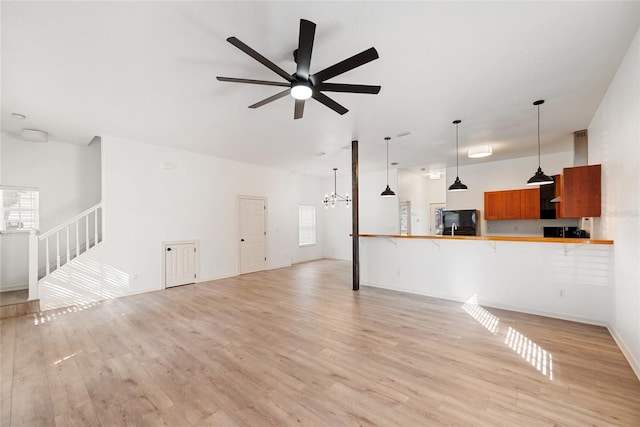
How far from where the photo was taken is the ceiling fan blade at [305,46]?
188 cm

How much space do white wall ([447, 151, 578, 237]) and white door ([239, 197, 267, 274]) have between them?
5867 millimetres

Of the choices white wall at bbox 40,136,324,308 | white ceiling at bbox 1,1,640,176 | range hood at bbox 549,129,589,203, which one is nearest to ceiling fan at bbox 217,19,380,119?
white ceiling at bbox 1,1,640,176

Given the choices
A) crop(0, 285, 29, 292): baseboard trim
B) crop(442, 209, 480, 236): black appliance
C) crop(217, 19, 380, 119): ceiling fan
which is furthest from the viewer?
crop(442, 209, 480, 236): black appliance

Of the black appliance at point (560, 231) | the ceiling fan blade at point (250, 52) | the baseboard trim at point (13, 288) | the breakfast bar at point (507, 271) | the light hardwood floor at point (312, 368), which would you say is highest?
the ceiling fan blade at point (250, 52)

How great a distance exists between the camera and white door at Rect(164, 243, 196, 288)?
5.95 m

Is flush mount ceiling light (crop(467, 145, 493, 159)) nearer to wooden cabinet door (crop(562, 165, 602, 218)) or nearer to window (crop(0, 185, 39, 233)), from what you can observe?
wooden cabinet door (crop(562, 165, 602, 218))

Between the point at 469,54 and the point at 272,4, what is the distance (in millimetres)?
2028

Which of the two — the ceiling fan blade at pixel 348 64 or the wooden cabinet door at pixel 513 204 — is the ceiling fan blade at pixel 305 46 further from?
the wooden cabinet door at pixel 513 204

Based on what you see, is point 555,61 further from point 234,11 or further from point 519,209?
point 519,209

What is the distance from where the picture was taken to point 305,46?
209 centimetres

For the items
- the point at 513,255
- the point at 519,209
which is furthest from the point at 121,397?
the point at 519,209

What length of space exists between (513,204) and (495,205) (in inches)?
16.1

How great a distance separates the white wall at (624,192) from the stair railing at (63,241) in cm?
763

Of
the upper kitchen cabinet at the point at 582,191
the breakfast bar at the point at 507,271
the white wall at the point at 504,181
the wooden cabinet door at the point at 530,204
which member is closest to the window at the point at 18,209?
the breakfast bar at the point at 507,271
